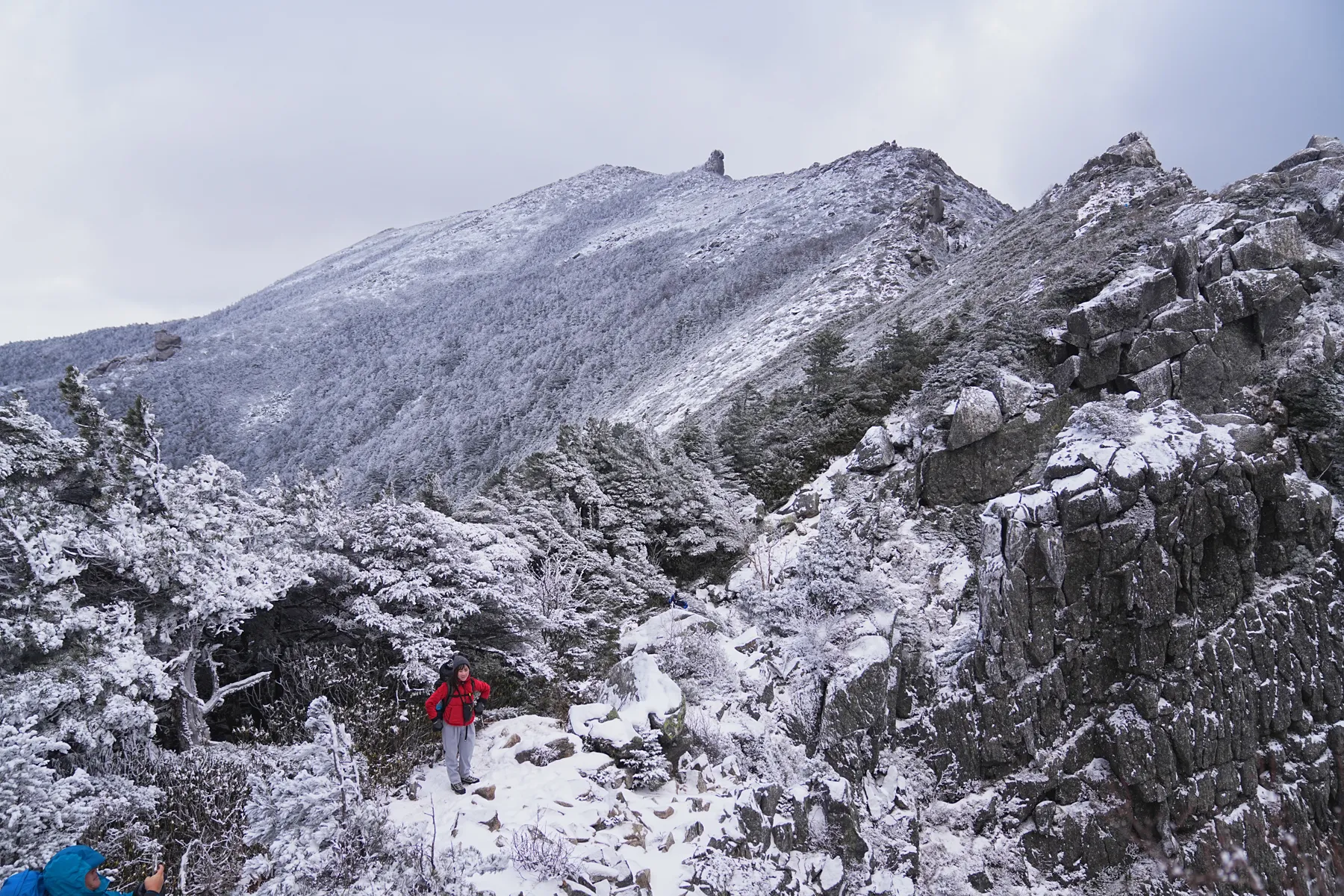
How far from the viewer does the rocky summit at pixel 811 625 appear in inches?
238

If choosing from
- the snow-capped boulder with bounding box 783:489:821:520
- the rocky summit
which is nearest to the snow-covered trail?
the rocky summit

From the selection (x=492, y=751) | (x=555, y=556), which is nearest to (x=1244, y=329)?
(x=555, y=556)

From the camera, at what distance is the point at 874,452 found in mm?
14211

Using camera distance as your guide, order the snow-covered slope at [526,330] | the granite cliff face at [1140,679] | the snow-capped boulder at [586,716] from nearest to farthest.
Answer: the snow-capped boulder at [586,716] < the granite cliff face at [1140,679] < the snow-covered slope at [526,330]

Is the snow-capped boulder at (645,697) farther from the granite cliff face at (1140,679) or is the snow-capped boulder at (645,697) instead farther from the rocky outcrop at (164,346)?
the rocky outcrop at (164,346)

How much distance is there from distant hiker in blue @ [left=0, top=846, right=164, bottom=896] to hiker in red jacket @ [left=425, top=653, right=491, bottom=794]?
2827 mm

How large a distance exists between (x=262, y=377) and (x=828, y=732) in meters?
62.8

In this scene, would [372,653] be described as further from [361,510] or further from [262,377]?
[262,377]

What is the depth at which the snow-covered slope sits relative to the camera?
3766cm

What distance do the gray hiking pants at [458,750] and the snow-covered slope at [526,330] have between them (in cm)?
2095

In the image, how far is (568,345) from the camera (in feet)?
154

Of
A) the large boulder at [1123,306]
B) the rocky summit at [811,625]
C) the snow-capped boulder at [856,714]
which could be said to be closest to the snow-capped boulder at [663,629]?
the rocky summit at [811,625]

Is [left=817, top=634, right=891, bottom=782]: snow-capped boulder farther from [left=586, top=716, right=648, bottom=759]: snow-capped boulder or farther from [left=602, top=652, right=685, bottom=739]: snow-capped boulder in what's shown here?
[left=586, top=716, right=648, bottom=759]: snow-capped boulder

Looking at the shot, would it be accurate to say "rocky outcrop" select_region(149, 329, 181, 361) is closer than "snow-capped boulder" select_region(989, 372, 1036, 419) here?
No
